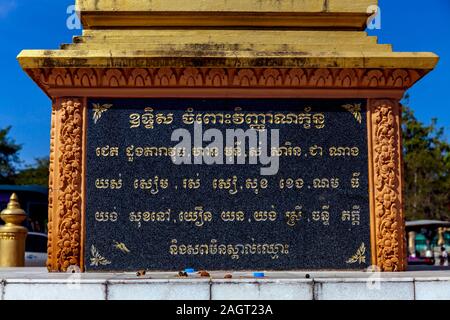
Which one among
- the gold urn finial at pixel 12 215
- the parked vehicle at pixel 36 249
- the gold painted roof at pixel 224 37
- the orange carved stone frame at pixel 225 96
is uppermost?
the gold painted roof at pixel 224 37

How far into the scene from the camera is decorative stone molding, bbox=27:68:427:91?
358 inches

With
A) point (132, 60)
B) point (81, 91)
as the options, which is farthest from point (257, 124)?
point (81, 91)

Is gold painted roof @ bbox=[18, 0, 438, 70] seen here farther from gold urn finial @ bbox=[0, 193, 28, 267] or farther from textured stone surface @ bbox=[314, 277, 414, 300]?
gold urn finial @ bbox=[0, 193, 28, 267]

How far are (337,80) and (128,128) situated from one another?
306 cm

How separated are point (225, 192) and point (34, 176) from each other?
1975 inches

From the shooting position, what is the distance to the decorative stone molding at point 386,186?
898 cm

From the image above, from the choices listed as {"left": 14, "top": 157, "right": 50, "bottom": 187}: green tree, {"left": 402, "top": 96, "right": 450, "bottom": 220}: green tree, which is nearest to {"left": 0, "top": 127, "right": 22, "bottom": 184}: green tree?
{"left": 14, "top": 157, "right": 50, "bottom": 187}: green tree

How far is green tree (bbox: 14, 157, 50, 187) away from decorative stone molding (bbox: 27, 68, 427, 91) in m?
46.3

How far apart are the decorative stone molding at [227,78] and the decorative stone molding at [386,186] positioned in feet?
1.28

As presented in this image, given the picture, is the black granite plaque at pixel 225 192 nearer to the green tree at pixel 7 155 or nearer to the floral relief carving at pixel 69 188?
the floral relief carving at pixel 69 188

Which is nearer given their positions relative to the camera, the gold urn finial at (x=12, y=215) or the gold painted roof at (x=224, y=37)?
the gold painted roof at (x=224, y=37)

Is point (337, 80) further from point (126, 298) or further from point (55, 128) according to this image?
point (126, 298)

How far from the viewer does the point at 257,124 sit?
30.3ft

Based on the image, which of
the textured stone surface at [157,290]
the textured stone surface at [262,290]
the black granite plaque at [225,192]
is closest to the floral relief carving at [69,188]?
the black granite plaque at [225,192]
